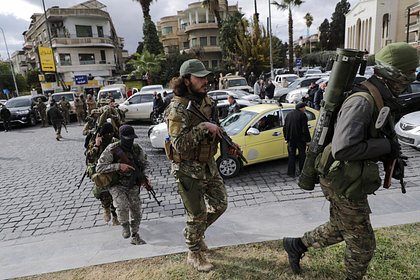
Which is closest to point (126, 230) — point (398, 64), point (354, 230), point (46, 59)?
point (354, 230)

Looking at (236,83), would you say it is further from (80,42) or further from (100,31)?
(100,31)

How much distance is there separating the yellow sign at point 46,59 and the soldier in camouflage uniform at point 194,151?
91.9ft

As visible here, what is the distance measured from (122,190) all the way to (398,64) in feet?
10.6

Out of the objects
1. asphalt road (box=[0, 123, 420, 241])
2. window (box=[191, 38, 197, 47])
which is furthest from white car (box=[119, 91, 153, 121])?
window (box=[191, 38, 197, 47])

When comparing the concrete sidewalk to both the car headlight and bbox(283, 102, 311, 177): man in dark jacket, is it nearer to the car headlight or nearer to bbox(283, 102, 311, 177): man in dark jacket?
bbox(283, 102, 311, 177): man in dark jacket

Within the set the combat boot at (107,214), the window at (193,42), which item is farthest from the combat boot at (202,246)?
the window at (193,42)

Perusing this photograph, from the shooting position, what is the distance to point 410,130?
22.5 feet

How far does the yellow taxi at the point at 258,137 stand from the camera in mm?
6219

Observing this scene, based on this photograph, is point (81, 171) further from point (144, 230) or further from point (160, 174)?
point (144, 230)

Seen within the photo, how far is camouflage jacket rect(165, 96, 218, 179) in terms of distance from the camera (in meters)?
2.61

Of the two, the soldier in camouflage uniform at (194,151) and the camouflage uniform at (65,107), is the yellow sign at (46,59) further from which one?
the soldier in camouflage uniform at (194,151)

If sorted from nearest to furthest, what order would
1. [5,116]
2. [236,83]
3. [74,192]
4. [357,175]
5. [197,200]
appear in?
[357,175]
[197,200]
[74,192]
[5,116]
[236,83]

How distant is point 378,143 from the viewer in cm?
205

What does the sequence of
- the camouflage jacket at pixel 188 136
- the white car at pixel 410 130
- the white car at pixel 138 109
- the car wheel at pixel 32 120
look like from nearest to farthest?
the camouflage jacket at pixel 188 136 < the white car at pixel 410 130 < the white car at pixel 138 109 < the car wheel at pixel 32 120
